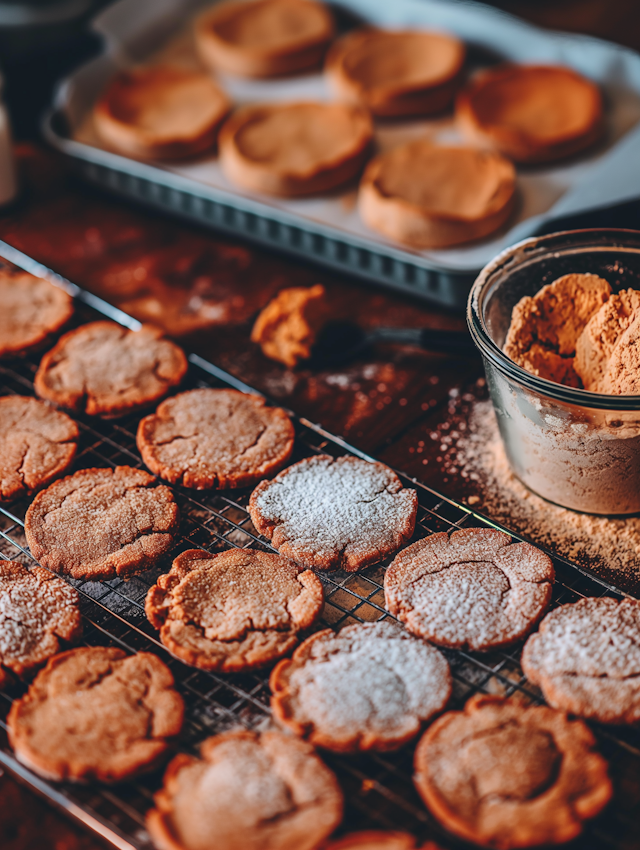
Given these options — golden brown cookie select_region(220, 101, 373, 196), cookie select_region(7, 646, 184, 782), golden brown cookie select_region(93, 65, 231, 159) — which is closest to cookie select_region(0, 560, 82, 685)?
cookie select_region(7, 646, 184, 782)

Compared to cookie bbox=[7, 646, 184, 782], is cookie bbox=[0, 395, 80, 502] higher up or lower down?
higher up

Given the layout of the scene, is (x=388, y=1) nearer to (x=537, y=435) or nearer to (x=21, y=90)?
(x=21, y=90)

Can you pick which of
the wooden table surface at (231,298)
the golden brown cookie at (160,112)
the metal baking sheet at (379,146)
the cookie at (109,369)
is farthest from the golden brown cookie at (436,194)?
the cookie at (109,369)

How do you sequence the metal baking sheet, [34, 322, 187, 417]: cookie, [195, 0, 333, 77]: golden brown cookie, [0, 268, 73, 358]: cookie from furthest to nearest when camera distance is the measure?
[195, 0, 333, 77]: golden brown cookie, the metal baking sheet, [0, 268, 73, 358]: cookie, [34, 322, 187, 417]: cookie

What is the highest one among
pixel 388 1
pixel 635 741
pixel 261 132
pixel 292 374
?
pixel 388 1

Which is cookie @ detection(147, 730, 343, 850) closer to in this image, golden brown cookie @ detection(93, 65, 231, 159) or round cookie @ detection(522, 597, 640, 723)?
round cookie @ detection(522, 597, 640, 723)

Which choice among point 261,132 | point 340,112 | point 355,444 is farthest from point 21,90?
point 355,444
